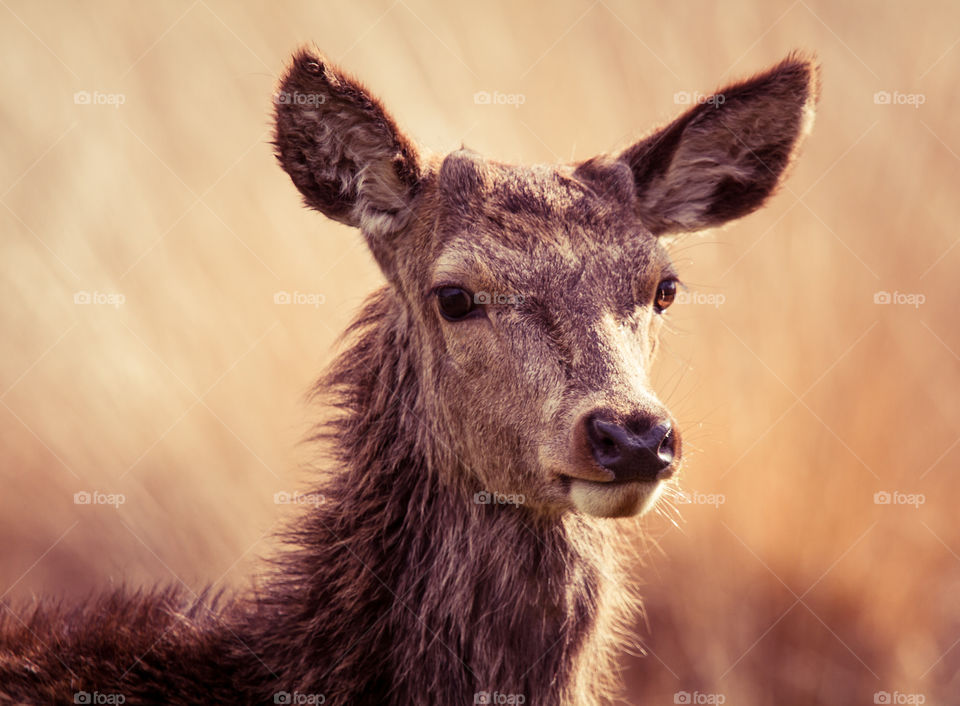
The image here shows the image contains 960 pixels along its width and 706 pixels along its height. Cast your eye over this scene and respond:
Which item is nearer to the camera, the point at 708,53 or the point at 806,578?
the point at 806,578

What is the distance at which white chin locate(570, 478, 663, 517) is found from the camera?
344 cm

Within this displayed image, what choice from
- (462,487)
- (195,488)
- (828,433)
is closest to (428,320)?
(462,487)

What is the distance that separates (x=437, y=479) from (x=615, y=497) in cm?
96

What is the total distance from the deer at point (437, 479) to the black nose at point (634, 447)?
149 millimetres

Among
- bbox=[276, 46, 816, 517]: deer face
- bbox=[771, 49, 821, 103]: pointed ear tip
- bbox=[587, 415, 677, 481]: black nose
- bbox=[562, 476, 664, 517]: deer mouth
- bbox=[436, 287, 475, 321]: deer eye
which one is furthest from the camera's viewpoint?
bbox=[771, 49, 821, 103]: pointed ear tip

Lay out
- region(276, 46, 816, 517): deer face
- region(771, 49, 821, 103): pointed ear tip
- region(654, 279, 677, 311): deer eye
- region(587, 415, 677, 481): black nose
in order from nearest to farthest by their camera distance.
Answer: region(587, 415, 677, 481): black nose → region(276, 46, 816, 517): deer face → region(654, 279, 677, 311): deer eye → region(771, 49, 821, 103): pointed ear tip

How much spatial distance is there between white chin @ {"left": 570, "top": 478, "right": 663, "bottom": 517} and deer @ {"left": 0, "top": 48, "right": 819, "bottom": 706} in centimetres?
1

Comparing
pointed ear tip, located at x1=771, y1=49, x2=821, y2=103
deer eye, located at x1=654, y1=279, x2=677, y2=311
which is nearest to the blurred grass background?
deer eye, located at x1=654, y1=279, x2=677, y2=311

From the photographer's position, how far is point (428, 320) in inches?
166

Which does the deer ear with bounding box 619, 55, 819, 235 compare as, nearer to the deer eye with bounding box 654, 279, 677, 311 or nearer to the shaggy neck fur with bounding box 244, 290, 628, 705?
the deer eye with bounding box 654, 279, 677, 311

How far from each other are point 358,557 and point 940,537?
175 inches

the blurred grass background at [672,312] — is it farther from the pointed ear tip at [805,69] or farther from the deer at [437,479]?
the deer at [437,479]

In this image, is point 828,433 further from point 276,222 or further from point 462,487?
point 276,222

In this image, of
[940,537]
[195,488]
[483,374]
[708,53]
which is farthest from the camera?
[195,488]
